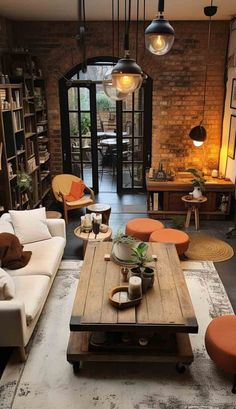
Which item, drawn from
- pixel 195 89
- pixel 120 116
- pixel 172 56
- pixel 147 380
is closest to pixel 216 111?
pixel 195 89

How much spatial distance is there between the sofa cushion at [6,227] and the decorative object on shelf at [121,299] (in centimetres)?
161

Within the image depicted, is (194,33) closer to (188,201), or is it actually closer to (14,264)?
(188,201)

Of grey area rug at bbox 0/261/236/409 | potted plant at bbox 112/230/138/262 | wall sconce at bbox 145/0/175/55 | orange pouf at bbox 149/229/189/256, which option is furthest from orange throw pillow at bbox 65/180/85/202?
wall sconce at bbox 145/0/175/55

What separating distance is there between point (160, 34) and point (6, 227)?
262 cm

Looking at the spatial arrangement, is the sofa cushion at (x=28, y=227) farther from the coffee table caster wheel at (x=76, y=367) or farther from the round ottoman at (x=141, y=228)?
the coffee table caster wheel at (x=76, y=367)

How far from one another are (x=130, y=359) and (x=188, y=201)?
3248 millimetres

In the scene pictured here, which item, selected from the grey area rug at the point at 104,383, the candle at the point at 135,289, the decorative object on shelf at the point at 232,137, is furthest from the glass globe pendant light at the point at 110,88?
the decorative object on shelf at the point at 232,137

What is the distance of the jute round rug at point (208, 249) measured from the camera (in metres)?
4.70

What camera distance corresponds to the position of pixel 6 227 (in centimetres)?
401

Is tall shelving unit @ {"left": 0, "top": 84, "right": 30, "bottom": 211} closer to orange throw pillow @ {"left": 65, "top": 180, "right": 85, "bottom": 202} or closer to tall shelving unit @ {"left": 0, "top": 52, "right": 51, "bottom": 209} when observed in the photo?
tall shelving unit @ {"left": 0, "top": 52, "right": 51, "bottom": 209}

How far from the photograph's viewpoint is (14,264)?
3621 mm

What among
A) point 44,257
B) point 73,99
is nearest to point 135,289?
point 44,257

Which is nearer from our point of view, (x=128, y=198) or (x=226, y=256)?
(x=226, y=256)

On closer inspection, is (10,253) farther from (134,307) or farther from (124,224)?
(124,224)
